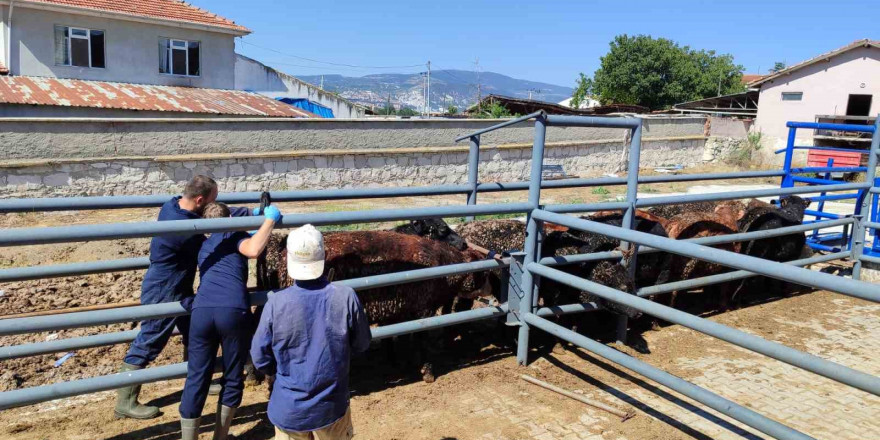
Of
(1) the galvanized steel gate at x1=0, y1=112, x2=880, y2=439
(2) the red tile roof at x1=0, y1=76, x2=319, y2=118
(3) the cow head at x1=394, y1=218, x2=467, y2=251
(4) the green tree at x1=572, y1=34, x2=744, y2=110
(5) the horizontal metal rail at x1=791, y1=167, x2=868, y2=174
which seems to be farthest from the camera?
(4) the green tree at x1=572, y1=34, x2=744, y2=110

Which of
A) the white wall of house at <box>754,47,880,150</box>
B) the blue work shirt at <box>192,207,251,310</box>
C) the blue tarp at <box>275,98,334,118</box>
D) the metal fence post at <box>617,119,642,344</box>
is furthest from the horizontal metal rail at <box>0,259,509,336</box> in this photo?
the white wall of house at <box>754,47,880,150</box>

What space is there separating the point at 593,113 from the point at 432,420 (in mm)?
32037

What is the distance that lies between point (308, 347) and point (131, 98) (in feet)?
61.5

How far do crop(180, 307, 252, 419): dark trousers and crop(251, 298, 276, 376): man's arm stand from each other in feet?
2.41

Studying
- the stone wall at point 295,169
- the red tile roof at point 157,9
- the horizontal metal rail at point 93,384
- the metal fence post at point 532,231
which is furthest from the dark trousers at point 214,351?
the red tile roof at point 157,9

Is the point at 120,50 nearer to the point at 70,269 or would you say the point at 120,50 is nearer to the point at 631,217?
the point at 70,269

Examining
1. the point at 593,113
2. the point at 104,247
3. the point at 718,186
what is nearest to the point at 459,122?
the point at 718,186

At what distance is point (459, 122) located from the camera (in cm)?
1889

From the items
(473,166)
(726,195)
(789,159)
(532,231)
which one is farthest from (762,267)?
(789,159)

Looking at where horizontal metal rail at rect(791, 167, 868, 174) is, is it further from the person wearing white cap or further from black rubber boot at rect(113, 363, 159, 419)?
black rubber boot at rect(113, 363, 159, 419)

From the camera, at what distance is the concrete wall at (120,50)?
64.1 feet

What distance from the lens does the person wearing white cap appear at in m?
2.75

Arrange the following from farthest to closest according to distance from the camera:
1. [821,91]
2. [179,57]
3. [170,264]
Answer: [821,91]
[179,57]
[170,264]

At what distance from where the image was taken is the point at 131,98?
746 inches
